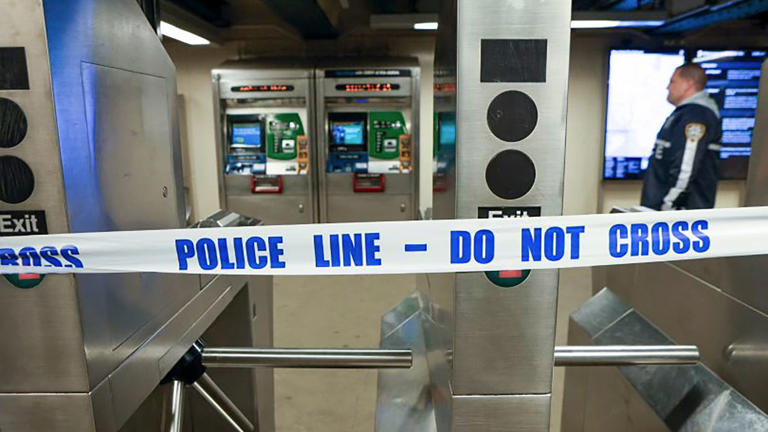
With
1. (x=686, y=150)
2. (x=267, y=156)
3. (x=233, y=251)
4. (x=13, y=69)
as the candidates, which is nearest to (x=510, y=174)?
(x=233, y=251)

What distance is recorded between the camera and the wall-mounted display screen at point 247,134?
479 cm

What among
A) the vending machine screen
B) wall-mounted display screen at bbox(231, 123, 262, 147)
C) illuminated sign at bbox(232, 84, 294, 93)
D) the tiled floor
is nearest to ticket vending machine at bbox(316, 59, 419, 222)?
the vending machine screen

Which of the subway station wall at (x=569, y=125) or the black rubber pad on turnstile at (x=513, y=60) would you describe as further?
the subway station wall at (x=569, y=125)

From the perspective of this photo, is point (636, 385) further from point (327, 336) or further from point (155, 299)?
point (327, 336)

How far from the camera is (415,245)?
931 mm

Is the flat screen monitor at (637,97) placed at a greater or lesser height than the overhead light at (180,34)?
lesser

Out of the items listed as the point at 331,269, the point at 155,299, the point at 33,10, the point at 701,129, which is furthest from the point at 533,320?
the point at 701,129

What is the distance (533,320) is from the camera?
0.90 m

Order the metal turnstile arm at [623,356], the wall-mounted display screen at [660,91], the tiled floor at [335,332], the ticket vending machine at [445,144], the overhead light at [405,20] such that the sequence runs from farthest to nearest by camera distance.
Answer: the wall-mounted display screen at [660,91] → the overhead light at [405,20] → the tiled floor at [335,332] → the metal turnstile arm at [623,356] → the ticket vending machine at [445,144]

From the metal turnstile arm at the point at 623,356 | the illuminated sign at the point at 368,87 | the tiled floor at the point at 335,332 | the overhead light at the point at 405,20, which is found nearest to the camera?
the metal turnstile arm at the point at 623,356

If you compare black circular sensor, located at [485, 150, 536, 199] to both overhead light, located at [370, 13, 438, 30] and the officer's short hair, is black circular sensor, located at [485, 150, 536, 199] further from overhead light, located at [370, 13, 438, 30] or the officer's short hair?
overhead light, located at [370, 13, 438, 30]

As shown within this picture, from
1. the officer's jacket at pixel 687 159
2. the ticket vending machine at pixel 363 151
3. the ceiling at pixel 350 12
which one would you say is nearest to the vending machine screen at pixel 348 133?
the ticket vending machine at pixel 363 151

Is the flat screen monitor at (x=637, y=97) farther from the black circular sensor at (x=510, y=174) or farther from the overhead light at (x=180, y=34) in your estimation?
the black circular sensor at (x=510, y=174)

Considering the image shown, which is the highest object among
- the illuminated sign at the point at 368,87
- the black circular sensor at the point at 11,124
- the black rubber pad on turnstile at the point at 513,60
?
the illuminated sign at the point at 368,87
